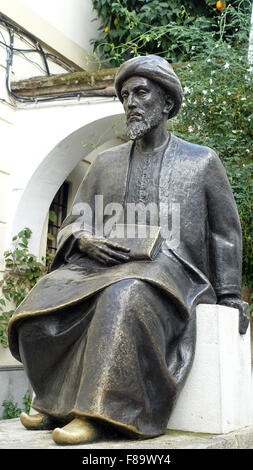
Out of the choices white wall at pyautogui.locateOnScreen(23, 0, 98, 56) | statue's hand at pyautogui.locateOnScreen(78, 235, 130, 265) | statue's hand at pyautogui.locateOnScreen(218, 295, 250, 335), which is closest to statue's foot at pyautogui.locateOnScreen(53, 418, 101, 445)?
statue's hand at pyautogui.locateOnScreen(78, 235, 130, 265)

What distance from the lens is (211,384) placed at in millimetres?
2502

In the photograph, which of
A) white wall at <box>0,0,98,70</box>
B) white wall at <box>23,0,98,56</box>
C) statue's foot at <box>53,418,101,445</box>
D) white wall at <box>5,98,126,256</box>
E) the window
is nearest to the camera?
statue's foot at <box>53,418,101,445</box>

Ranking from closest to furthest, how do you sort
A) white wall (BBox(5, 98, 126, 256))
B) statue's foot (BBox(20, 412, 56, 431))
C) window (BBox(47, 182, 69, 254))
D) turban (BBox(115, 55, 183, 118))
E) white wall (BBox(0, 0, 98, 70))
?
statue's foot (BBox(20, 412, 56, 431)) → turban (BBox(115, 55, 183, 118)) → white wall (BBox(5, 98, 126, 256)) → white wall (BBox(0, 0, 98, 70)) → window (BBox(47, 182, 69, 254))

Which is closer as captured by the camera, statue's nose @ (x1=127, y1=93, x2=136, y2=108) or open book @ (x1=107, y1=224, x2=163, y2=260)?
open book @ (x1=107, y1=224, x2=163, y2=260)

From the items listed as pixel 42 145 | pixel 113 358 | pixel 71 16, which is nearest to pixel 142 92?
pixel 113 358

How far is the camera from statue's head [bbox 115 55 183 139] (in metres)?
2.79

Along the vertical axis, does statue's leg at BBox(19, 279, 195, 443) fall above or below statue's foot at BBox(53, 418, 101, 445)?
above

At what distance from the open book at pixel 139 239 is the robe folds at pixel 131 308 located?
0.06m

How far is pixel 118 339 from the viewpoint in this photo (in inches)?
84.9

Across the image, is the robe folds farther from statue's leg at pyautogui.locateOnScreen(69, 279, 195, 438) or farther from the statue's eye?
the statue's eye

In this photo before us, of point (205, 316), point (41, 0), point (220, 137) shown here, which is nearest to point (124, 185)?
point (205, 316)

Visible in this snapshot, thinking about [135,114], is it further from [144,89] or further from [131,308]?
[131,308]

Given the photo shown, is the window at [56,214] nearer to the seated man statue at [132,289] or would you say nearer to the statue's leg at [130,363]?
the seated man statue at [132,289]

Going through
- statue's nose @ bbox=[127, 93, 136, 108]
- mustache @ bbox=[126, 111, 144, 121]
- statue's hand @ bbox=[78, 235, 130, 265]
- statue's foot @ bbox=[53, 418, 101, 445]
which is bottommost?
statue's foot @ bbox=[53, 418, 101, 445]
